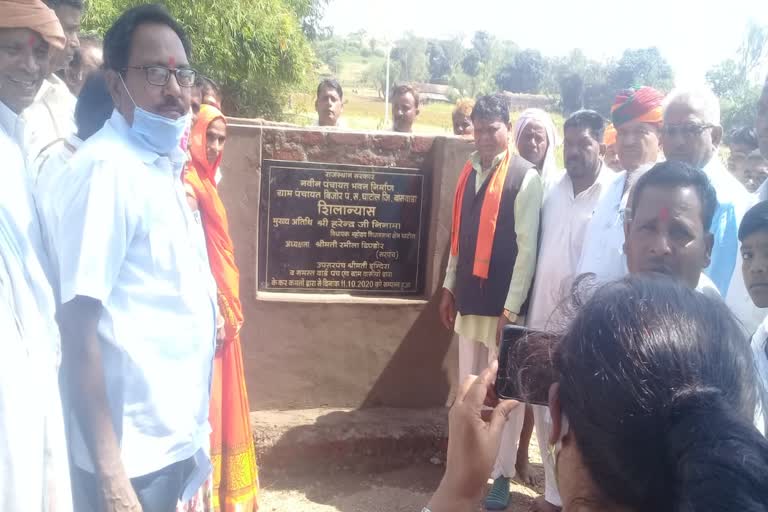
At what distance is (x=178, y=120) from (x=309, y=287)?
81.0 inches

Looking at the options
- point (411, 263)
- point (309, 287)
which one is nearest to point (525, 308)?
point (411, 263)

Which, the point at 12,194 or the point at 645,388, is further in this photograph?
the point at 12,194

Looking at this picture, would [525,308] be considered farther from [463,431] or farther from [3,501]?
[3,501]

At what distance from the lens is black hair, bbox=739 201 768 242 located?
2.00 meters

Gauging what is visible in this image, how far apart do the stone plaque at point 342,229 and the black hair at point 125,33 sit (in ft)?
5.96

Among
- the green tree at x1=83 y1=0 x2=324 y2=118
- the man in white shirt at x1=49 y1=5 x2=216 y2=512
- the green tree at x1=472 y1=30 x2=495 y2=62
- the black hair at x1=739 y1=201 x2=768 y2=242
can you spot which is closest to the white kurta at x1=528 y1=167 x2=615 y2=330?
the black hair at x1=739 y1=201 x2=768 y2=242

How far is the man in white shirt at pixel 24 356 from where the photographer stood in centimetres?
130

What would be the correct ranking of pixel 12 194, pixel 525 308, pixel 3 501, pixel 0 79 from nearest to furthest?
pixel 3 501 < pixel 12 194 < pixel 0 79 < pixel 525 308

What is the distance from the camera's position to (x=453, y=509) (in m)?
1.15

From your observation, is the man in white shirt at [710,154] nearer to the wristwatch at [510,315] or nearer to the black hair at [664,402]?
the wristwatch at [510,315]

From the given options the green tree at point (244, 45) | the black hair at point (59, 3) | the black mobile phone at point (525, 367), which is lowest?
the black mobile phone at point (525, 367)

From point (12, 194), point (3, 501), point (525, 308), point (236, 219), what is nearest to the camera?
point (3, 501)

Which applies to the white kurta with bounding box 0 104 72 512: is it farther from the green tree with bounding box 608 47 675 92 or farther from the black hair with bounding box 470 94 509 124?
the green tree with bounding box 608 47 675 92

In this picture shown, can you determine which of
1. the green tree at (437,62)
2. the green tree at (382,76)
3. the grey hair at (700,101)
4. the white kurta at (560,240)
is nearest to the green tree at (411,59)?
the green tree at (382,76)
